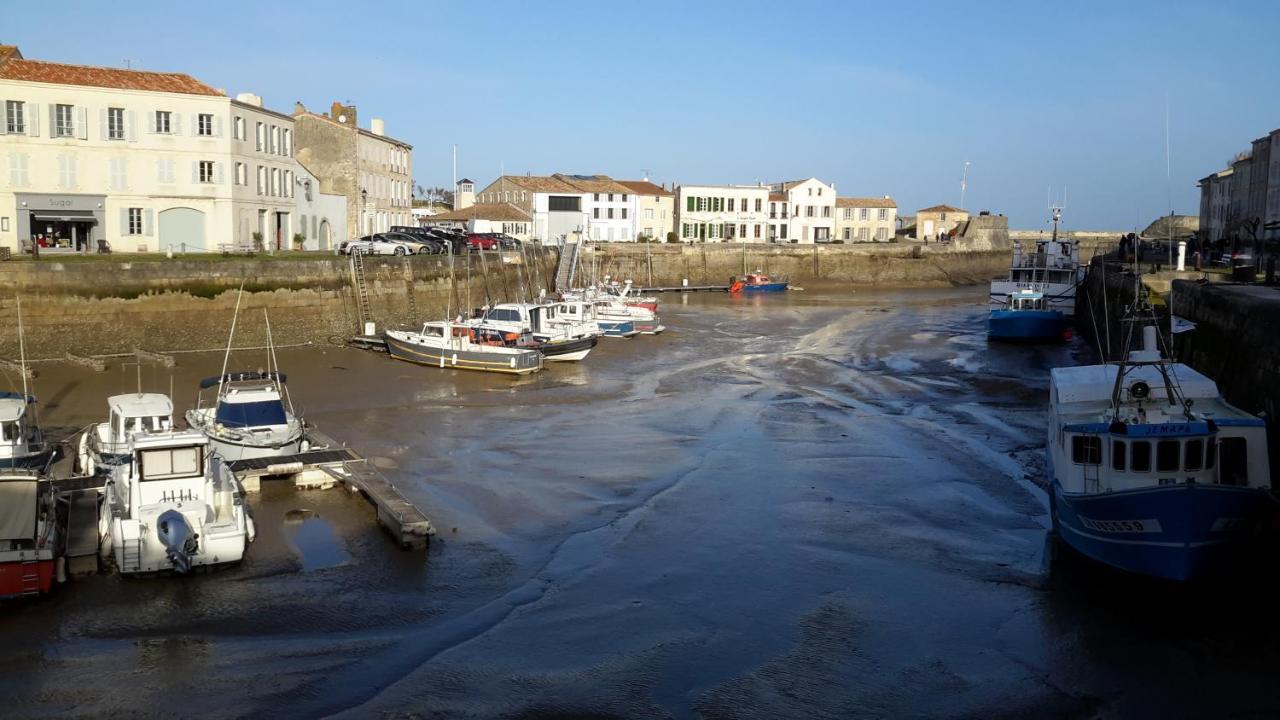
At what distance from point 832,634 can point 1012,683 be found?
2.03m

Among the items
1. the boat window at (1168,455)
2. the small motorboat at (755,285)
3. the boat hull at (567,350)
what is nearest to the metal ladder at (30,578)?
the boat window at (1168,455)

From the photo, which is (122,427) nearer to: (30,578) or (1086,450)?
(30,578)

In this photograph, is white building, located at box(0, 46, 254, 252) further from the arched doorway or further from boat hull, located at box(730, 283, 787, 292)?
boat hull, located at box(730, 283, 787, 292)

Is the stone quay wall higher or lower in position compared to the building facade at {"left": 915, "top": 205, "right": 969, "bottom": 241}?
lower

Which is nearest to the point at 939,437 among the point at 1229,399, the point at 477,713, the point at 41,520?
the point at 1229,399

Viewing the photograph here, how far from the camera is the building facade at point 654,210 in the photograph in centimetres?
8094

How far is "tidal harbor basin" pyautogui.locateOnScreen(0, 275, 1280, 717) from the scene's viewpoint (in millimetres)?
10891

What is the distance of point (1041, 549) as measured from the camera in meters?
15.4

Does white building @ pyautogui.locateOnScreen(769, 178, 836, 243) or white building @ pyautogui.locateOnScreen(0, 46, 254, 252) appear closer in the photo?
white building @ pyautogui.locateOnScreen(0, 46, 254, 252)

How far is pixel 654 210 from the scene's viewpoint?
82250mm

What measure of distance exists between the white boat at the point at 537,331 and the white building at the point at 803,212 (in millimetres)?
52350

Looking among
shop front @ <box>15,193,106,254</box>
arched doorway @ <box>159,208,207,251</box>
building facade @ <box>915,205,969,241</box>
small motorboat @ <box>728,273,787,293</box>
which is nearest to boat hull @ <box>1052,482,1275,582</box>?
arched doorway @ <box>159,208,207,251</box>

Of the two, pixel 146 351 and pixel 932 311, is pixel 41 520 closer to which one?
pixel 146 351

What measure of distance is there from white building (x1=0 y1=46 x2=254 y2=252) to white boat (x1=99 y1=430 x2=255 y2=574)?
83.8 ft
